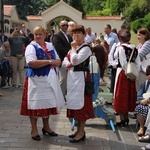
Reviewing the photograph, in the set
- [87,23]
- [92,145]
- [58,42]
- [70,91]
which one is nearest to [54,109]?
[70,91]

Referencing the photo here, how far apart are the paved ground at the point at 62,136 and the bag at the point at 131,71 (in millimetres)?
956

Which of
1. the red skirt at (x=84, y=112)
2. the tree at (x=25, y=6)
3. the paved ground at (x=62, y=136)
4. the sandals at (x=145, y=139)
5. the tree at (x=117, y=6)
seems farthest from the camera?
the tree at (x=25, y=6)

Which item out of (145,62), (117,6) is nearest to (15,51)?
(145,62)

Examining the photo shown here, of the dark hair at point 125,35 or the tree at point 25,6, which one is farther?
the tree at point 25,6

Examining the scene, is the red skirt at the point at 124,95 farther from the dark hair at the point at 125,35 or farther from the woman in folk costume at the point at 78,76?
the woman in folk costume at the point at 78,76

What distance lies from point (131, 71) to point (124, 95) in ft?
1.78

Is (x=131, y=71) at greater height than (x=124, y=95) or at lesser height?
greater

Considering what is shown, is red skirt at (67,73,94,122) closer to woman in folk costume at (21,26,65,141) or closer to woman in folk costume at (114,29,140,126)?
woman in folk costume at (21,26,65,141)

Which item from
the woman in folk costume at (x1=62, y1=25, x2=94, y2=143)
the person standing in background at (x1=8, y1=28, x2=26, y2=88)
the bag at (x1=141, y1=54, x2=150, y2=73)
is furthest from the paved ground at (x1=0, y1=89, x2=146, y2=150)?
the person standing in background at (x1=8, y1=28, x2=26, y2=88)

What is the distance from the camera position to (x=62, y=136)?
19.9ft

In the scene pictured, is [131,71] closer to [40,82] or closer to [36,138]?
[40,82]

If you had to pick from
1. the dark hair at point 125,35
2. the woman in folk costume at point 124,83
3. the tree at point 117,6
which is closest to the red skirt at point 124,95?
the woman in folk costume at point 124,83

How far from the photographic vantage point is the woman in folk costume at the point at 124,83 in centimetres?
655

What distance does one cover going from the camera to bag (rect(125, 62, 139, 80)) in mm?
6383
